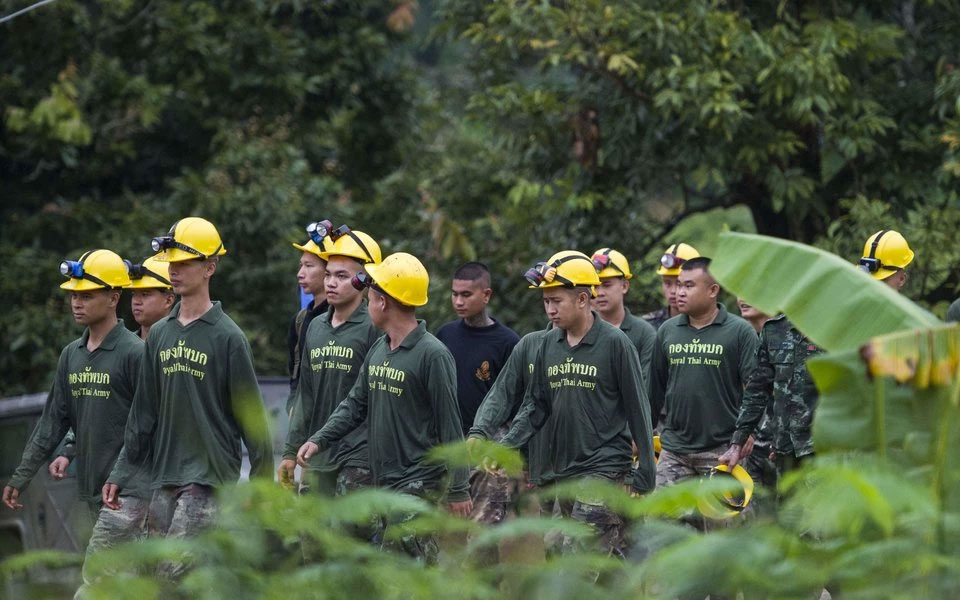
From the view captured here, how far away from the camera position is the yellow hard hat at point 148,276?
1046 centimetres

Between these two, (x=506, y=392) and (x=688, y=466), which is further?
(x=688, y=466)

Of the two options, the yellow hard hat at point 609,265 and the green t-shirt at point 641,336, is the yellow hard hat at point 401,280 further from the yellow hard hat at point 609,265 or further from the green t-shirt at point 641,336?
the yellow hard hat at point 609,265

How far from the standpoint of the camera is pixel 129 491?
29.2 ft

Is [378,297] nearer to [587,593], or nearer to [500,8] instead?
[587,593]

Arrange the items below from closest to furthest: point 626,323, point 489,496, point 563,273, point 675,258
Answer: point 563,273 < point 489,496 < point 626,323 < point 675,258

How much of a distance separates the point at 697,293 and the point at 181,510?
4035mm

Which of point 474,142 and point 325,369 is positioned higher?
point 325,369

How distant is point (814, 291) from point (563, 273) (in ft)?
12.8

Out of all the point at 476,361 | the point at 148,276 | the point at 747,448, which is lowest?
the point at 747,448

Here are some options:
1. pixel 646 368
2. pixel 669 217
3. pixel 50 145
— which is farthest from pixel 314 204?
pixel 646 368

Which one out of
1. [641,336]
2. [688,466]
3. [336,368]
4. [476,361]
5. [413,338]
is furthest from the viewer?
[641,336]

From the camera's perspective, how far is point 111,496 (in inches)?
349

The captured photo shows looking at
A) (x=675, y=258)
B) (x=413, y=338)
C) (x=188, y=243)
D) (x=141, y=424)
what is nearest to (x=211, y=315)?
(x=188, y=243)

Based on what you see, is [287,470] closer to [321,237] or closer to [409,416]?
[409,416]
